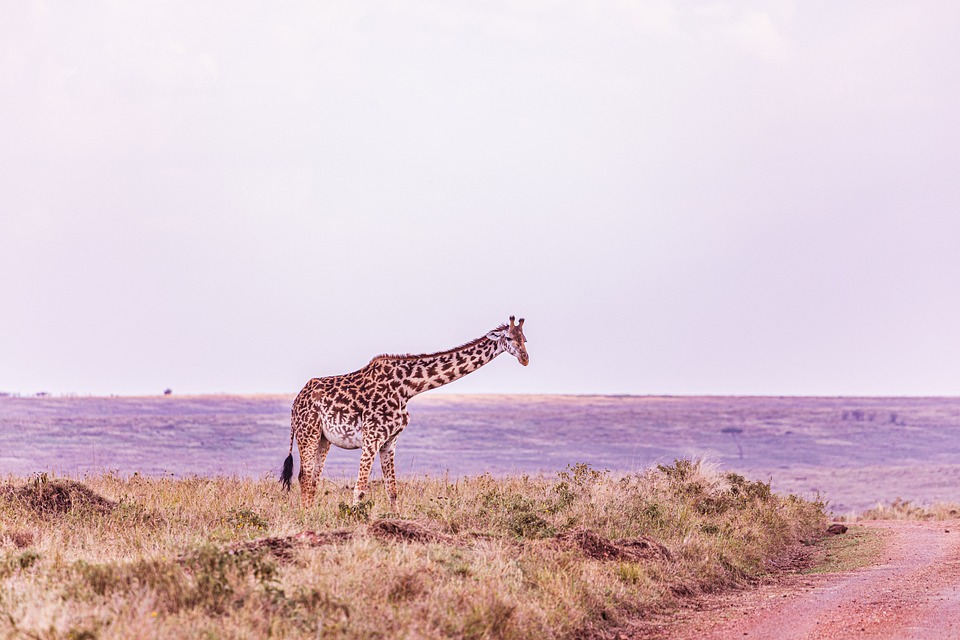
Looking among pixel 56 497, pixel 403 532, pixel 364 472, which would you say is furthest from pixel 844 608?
pixel 56 497

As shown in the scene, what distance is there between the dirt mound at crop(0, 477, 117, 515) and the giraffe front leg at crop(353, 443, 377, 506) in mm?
3596

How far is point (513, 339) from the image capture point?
62.5ft

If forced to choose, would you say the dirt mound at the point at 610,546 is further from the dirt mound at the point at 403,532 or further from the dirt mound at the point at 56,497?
the dirt mound at the point at 56,497

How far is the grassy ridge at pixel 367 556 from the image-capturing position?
9.23 meters

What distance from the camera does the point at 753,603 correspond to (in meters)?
13.5

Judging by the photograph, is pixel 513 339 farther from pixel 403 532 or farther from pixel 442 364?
pixel 403 532

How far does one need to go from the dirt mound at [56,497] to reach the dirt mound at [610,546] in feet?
22.8

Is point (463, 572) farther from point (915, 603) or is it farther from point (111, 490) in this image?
point (111, 490)

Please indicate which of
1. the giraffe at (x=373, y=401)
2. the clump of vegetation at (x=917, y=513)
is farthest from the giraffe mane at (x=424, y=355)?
the clump of vegetation at (x=917, y=513)

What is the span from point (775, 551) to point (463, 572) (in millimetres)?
9084

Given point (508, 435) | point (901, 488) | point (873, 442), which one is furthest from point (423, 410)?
point (901, 488)

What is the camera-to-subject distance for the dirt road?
11086 mm

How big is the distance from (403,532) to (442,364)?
6.35 metres

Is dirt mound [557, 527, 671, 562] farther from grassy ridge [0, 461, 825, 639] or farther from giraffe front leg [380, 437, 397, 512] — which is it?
giraffe front leg [380, 437, 397, 512]
